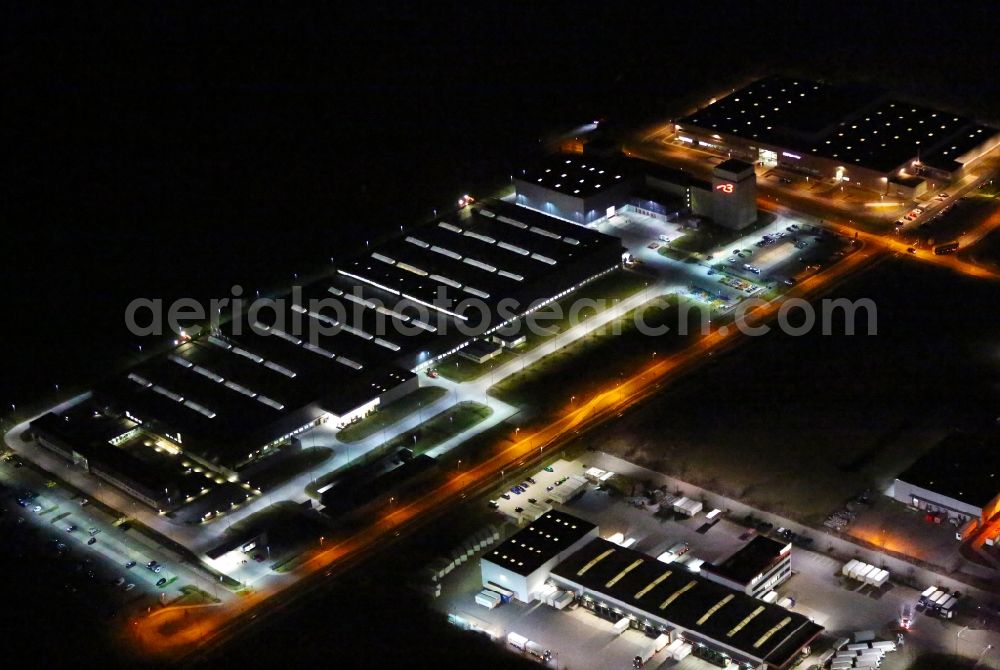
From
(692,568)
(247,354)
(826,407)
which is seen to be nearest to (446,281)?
(247,354)

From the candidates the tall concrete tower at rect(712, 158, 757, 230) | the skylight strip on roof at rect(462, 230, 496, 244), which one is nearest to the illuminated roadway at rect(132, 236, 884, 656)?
the tall concrete tower at rect(712, 158, 757, 230)

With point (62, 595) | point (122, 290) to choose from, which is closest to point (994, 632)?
point (62, 595)

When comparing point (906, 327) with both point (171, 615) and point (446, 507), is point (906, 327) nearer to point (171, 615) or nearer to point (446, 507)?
point (446, 507)

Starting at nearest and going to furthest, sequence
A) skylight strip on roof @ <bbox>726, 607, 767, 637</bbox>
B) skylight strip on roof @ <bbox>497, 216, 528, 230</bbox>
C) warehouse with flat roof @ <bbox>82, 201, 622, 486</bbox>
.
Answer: skylight strip on roof @ <bbox>726, 607, 767, 637</bbox> → warehouse with flat roof @ <bbox>82, 201, 622, 486</bbox> → skylight strip on roof @ <bbox>497, 216, 528, 230</bbox>

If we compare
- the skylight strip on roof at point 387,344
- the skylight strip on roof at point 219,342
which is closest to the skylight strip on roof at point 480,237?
the skylight strip on roof at point 387,344

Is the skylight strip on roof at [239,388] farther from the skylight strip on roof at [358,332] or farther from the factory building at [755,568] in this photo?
the factory building at [755,568]

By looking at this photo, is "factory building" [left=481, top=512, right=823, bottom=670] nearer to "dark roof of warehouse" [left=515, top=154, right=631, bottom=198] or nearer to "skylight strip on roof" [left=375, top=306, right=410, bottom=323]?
"skylight strip on roof" [left=375, top=306, right=410, bottom=323]
